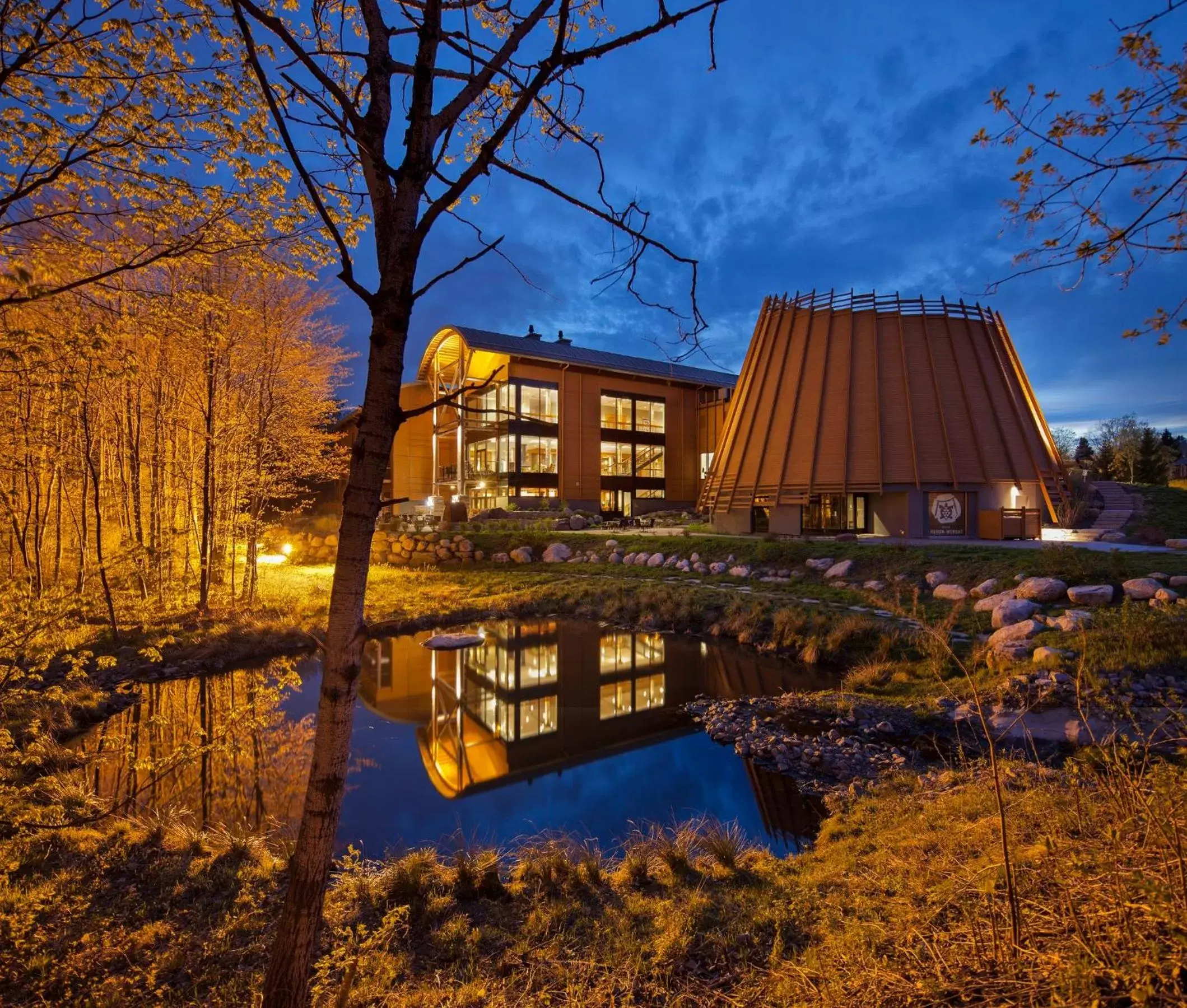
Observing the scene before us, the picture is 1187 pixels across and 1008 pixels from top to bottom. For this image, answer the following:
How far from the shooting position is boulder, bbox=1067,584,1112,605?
31.1 feet

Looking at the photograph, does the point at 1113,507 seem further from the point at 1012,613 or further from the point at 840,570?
the point at 1012,613

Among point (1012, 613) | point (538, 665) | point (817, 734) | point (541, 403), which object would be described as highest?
point (541, 403)

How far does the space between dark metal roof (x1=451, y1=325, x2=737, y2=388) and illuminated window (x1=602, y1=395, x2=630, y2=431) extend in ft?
6.76

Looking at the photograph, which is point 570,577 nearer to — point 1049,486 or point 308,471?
point 308,471

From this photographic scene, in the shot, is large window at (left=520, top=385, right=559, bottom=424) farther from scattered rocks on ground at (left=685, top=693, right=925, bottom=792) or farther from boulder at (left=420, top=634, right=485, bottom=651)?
scattered rocks on ground at (left=685, top=693, right=925, bottom=792)

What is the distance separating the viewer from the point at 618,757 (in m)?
7.26

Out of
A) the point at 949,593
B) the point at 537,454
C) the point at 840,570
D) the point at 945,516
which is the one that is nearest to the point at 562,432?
the point at 537,454

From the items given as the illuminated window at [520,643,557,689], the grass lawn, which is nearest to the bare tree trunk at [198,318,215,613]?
the illuminated window at [520,643,557,689]

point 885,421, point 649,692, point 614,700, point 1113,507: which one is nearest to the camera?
point 614,700

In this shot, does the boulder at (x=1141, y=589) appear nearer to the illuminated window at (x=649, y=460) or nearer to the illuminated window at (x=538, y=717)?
the illuminated window at (x=538, y=717)

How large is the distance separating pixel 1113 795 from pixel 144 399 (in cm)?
1326

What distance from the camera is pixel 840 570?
14.2 meters

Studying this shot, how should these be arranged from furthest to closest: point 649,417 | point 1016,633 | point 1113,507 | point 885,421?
point 649,417 → point 1113,507 → point 885,421 → point 1016,633

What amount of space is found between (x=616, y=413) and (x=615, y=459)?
9.43 ft
